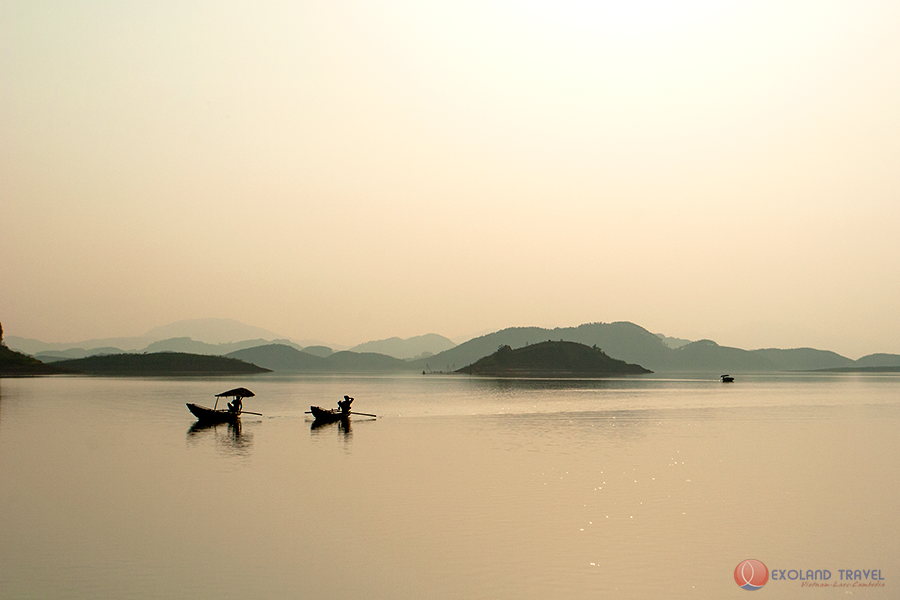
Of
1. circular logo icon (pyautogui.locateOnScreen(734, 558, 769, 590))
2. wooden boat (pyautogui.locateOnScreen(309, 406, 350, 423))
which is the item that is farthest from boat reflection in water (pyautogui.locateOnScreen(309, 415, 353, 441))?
circular logo icon (pyautogui.locateOnScreen(734, 558, 769, 590))

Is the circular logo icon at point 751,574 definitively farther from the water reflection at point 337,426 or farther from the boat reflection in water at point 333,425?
the boat reflection in water at point 333,425

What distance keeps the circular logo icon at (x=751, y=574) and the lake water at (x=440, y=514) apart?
30cm

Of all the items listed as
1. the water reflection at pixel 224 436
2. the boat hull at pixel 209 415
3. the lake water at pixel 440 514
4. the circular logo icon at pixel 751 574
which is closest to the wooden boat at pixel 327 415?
the water reflection at pixel 224 436

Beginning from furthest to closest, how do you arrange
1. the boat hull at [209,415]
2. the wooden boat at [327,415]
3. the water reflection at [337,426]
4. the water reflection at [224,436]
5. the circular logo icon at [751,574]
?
the wooden boat at [327,415] → the boat hull at [209,415] → the water reflection at [337,426] → the water reflection at [224,436] → the circular logo icon at [751,574]

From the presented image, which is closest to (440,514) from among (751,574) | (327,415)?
(751,574)

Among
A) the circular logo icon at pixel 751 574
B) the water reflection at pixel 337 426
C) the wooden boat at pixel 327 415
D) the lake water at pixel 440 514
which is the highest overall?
the wooden boat at pixel 327 415

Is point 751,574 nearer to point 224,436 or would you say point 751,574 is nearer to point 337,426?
point 224,436

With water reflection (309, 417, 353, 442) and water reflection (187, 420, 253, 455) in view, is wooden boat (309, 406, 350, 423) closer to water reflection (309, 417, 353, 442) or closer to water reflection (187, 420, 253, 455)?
water reflection (309, 417, 353, 442)

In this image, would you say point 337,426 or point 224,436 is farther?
point 337,426

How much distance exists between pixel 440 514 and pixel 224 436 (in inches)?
1499

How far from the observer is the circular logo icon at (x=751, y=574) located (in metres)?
20.9

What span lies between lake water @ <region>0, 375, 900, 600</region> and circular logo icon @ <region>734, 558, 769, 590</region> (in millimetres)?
299

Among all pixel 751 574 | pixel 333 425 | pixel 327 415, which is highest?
pixel 327 415

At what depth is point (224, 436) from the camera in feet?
204
